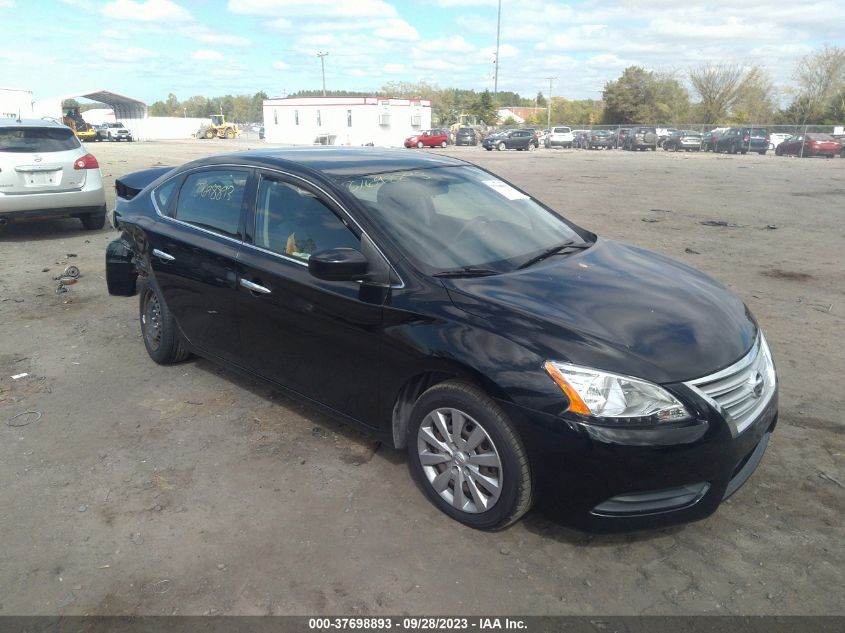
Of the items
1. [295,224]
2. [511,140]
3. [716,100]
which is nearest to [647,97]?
[716,100]

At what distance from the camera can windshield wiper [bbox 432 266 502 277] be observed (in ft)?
11.0

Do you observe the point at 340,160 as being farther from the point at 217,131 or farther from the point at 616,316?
the point at 217,131

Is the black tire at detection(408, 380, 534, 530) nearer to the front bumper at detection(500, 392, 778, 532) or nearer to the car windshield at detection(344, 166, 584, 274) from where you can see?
the front bumper at detection(500, 392, 778, 532)

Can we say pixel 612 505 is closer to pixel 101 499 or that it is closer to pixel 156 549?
pixel 156 549

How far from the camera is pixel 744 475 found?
308cm

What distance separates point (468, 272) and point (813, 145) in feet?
138

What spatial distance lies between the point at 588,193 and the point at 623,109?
5802 centimetres

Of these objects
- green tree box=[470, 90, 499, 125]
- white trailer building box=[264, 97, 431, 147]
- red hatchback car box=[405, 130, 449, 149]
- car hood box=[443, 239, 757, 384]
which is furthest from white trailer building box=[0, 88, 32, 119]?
car hood box=[443, 239, 757, 384]

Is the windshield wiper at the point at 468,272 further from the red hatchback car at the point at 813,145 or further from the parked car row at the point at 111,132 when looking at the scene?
the parked car row at the point at 111,132

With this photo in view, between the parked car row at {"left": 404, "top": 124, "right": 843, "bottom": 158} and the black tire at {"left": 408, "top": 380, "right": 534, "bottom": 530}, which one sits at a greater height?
the parked car row at {"left": 404, "top": 124, "right": 843, "bottom": 158}

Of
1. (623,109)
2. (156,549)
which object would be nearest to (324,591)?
(156,549)

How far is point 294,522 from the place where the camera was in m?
3.27

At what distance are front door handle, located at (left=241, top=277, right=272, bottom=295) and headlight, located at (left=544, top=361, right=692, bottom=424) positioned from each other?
1881mm

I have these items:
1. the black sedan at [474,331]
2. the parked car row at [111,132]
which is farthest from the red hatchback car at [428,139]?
the black sedan at [474,331]
